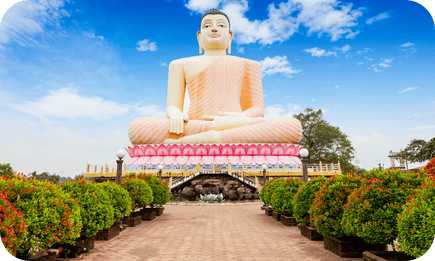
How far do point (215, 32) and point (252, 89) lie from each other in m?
4.56

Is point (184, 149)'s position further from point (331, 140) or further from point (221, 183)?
point (331, 140)

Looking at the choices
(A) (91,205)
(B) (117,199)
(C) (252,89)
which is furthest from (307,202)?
(C) (252,89)

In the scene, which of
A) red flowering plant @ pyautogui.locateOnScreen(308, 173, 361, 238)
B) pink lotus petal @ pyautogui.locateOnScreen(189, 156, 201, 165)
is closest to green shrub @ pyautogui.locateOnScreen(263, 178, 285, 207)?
red flowering plant @ pyautogui.locateOnScreen(308, 173, 361, 238)

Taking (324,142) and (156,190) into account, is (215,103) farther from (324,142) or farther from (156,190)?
(324,142)

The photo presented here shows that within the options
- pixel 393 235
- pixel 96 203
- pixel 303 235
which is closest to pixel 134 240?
pixel 96 203

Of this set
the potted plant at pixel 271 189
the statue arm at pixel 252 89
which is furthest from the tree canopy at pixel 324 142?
the potted plant at pixel 271 189

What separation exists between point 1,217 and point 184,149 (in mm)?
13375

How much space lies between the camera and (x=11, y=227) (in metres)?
2.97

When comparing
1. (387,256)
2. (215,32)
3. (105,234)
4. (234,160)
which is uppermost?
(215,32)

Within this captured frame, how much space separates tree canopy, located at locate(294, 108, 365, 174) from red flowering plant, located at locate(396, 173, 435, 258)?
27.2 meters

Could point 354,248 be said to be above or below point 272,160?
below

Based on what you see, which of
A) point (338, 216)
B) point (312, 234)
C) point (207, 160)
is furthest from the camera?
Answer: point (207, 160)

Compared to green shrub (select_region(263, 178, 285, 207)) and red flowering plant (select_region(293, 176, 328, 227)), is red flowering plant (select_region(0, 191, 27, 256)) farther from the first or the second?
green shrub (select_region(263, 178, 285, 207))

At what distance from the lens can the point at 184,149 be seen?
53.4ft
